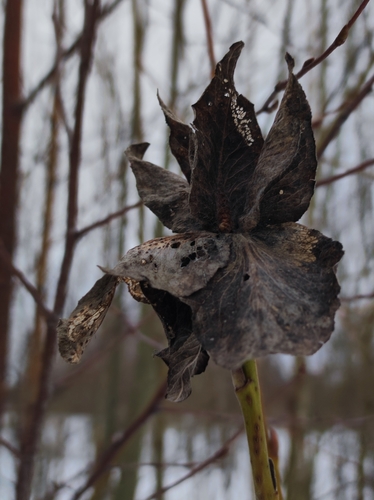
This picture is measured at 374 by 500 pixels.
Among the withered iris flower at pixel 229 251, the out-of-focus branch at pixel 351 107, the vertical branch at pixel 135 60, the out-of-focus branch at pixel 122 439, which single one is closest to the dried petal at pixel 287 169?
the withered iris flower at pixel 229 251

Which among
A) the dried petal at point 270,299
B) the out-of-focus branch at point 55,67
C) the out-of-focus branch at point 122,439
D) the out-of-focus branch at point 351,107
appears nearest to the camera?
the dried petal at point 270,299

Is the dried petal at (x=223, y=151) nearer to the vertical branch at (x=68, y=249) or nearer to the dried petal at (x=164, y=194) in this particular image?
the dried petal at (x=164, y=194)

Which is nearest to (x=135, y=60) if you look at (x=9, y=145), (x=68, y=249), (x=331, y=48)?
(x=9, y=145)

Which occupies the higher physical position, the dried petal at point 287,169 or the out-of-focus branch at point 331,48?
the out-of-focus branch at point 331,48

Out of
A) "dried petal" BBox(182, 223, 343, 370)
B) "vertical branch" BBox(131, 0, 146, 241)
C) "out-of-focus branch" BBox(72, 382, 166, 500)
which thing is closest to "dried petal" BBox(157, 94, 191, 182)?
"dried petal" BBox(182, 223, 343, 370)

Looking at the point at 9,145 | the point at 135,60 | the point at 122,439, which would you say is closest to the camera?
the point at 122,439

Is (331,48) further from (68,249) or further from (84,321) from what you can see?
(68,249)
